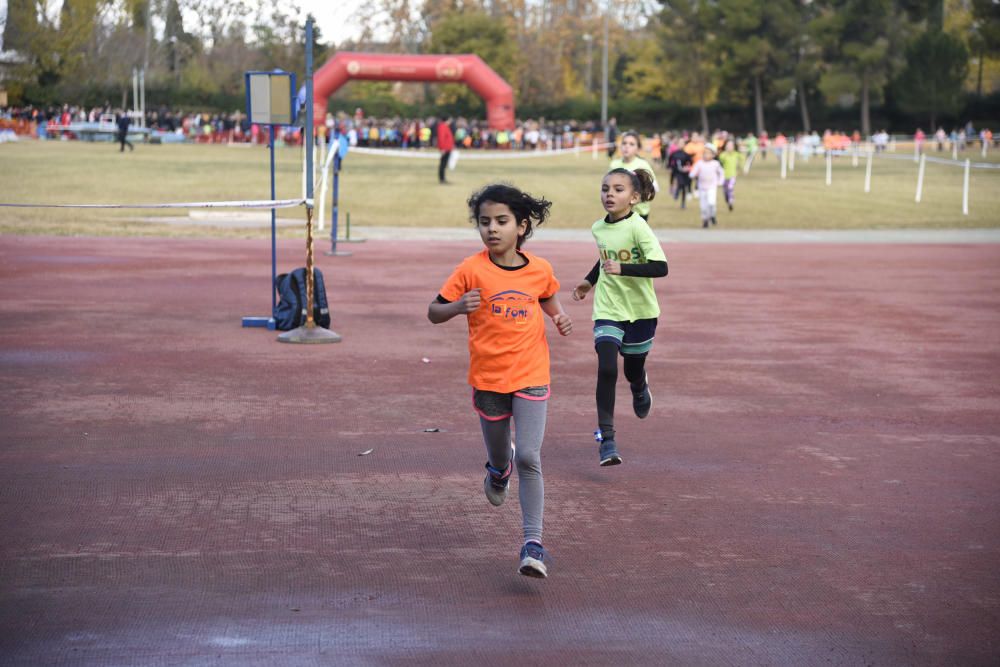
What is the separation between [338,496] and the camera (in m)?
6.61

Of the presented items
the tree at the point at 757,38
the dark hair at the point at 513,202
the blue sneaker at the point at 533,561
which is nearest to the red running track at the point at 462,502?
the blue sneaker at the point at 533,561

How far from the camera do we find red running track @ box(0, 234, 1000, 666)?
4.77m

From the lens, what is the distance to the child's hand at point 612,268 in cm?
703

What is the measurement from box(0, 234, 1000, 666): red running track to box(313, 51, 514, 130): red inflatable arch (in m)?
51.2

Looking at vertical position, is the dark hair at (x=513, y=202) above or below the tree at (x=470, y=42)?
below

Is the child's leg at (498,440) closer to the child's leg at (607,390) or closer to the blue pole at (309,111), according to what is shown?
the child's leg at (607,390)

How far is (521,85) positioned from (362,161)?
4890cm

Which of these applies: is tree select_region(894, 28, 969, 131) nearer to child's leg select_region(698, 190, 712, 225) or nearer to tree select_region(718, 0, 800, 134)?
tree select_region(718, 0, 800, 134)

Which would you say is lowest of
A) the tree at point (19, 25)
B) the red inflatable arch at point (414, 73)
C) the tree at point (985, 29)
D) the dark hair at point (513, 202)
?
the dark hair at point (513, 202)

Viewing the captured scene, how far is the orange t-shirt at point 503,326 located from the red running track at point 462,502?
2.63ft

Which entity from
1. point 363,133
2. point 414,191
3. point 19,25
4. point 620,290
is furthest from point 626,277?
point 19,25

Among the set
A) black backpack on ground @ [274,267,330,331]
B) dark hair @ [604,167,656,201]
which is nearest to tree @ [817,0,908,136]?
black backpack on ground @ [274,267,330,331]

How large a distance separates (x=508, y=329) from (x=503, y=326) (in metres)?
0.02

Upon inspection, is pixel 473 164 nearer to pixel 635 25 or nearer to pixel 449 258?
A: pixel 449 258
